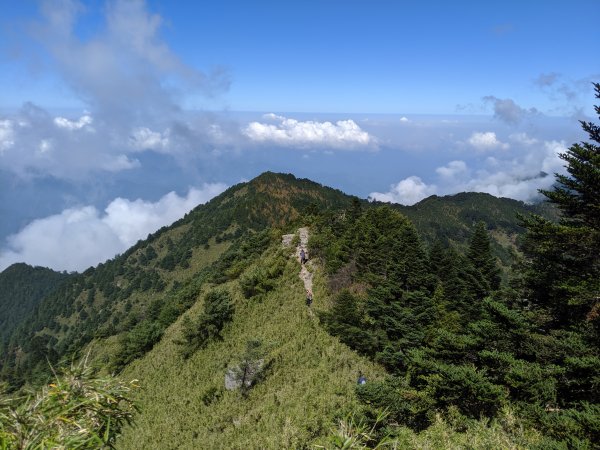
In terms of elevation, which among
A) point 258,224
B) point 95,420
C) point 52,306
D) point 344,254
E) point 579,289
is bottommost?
point 52,306

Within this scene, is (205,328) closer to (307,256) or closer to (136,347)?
(136,347)

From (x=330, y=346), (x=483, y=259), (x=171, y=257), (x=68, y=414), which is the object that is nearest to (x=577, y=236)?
(x=330, y=346)

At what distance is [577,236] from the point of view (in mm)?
16125

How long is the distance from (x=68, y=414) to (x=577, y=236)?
18.6 meters

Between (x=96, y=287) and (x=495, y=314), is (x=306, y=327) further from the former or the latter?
(x=96, y=287)

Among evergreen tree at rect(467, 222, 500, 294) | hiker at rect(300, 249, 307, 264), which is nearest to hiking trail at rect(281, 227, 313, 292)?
hiker at rect(300, 249, 307, 264)

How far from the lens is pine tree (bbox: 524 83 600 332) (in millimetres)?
15758

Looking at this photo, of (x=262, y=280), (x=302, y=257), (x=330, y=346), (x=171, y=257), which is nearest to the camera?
(x=330, y=346)

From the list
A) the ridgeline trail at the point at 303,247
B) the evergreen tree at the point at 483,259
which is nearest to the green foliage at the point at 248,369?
the ridgeline trail at the point at 303,247

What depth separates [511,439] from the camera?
1066cm

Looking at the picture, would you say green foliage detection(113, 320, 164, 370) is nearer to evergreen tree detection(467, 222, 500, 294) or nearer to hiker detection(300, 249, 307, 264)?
hiker detection(300, 249, 307, 264)

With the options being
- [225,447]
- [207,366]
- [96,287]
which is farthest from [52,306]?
[225,447]

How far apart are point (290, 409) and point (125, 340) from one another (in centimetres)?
3349

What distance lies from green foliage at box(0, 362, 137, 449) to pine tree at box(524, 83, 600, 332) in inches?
649
